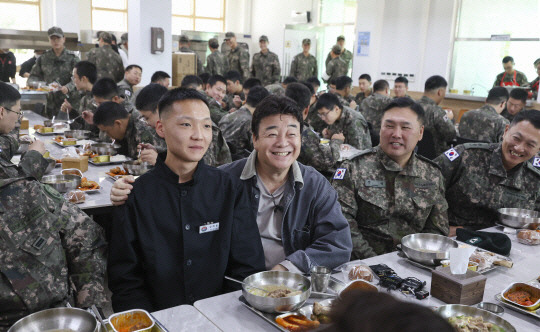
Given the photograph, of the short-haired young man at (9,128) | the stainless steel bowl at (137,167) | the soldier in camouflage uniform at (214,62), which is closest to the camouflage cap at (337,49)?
the soldier in camouflage uniform at (214,62)

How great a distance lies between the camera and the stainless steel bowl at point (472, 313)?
1.47 metres

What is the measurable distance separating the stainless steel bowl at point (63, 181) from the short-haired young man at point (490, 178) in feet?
7.77

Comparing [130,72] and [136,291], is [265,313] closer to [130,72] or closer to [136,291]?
[136,291]

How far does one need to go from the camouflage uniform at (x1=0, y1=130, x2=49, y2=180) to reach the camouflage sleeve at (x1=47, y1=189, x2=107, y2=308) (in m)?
0.32

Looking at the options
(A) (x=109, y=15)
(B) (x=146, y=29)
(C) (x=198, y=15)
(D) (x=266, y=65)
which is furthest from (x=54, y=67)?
(C) (x=198, y=15)

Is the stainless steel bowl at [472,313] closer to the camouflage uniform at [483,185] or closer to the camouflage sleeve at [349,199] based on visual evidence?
the camouflage sleeve at [349,199]

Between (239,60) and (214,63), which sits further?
(239,60)

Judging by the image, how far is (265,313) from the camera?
150cm

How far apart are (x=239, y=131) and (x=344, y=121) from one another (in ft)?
4.19

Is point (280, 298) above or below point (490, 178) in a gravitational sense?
below

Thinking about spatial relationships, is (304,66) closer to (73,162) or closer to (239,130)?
(239,130)

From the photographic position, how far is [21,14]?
12.4 m

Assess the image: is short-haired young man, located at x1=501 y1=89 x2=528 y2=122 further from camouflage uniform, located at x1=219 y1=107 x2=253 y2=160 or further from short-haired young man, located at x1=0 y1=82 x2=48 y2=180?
short-haired young man, located at x1=0 y1=82 x2=48 y2=180

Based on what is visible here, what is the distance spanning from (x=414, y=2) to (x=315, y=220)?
9.00 meters
